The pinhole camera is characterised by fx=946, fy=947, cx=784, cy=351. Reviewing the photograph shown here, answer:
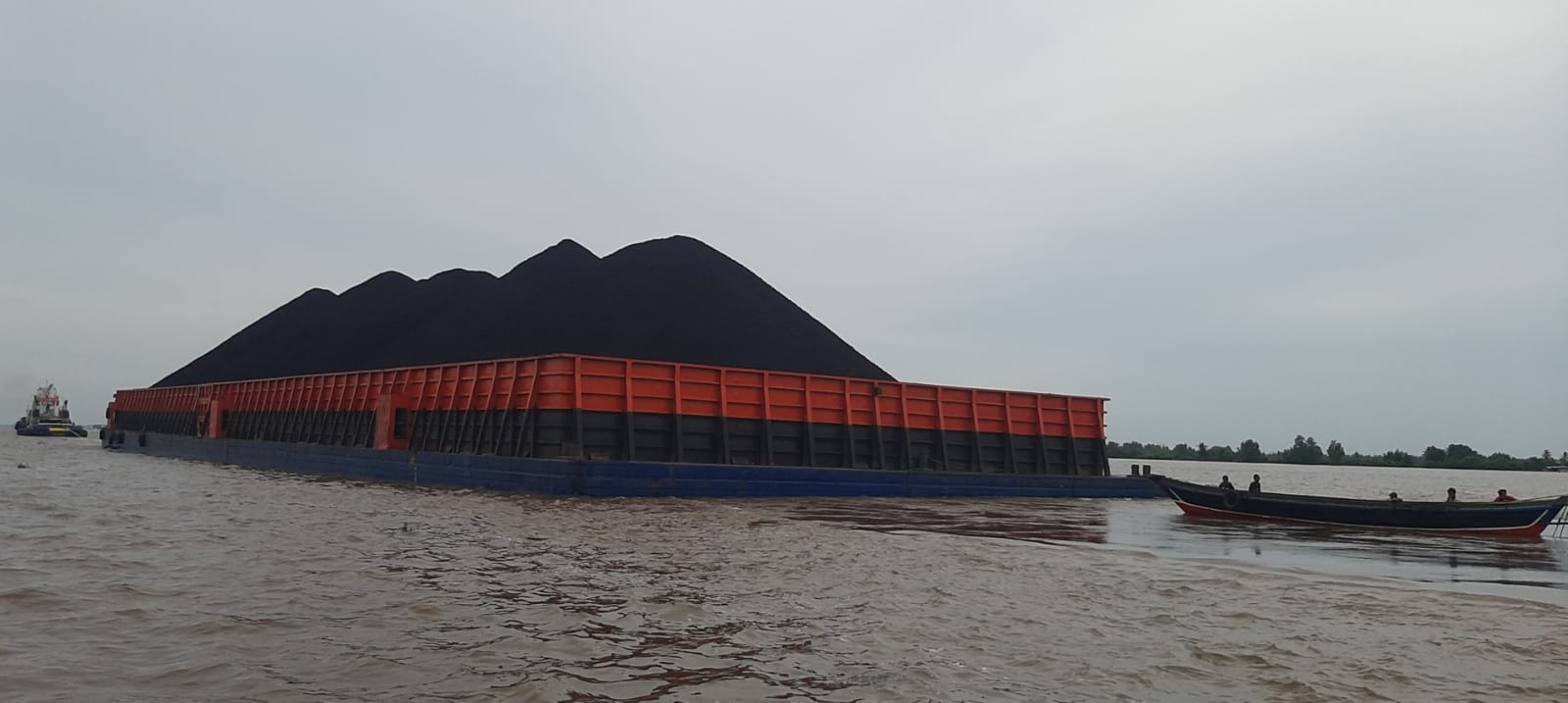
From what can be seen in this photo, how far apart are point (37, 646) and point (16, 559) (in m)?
4.25

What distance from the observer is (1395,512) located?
1809 centimetres

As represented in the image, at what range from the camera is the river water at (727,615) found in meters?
5.34

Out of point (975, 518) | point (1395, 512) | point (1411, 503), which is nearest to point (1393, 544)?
point (1395, 512)

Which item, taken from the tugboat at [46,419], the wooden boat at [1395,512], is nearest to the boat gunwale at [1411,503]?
the wooden boat at [1395,512]

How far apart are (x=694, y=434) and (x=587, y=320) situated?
18.0 m

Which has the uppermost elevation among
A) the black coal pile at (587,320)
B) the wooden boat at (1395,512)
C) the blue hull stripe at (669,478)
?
the black coal pile at (587,320)

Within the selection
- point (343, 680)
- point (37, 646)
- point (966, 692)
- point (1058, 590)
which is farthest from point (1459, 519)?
point (37, 646)

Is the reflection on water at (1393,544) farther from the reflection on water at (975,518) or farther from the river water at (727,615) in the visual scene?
the reflection on water at (975,518)

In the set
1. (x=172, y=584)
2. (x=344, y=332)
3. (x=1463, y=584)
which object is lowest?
Answer: (x=1463, y=584)

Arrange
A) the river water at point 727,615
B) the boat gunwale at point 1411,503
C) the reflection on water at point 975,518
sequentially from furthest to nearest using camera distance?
the boat gunwale at point 1411,503 < the reflection on water at point 975,518 < the river water at point 727,615

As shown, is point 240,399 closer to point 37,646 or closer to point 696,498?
point 696,498

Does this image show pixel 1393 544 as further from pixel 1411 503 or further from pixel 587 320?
pixel 587 320

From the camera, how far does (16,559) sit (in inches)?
352

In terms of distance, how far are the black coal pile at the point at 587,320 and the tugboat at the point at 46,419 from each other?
1367 inches
